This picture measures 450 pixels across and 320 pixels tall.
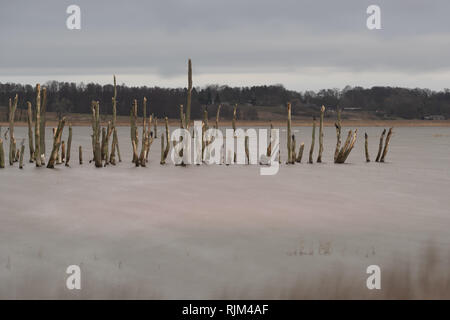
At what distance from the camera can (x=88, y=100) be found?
133875 millimetres

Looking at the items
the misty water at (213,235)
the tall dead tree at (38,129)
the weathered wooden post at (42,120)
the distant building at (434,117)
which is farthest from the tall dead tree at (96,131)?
the distant building at (434,117)

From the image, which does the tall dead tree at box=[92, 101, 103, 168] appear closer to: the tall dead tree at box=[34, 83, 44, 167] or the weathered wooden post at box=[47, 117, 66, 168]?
the weathered wooden post at box=[47, 117, 66, 168]

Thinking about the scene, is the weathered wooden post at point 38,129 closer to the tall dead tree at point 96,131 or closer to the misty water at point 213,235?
the misty water at point 213,235

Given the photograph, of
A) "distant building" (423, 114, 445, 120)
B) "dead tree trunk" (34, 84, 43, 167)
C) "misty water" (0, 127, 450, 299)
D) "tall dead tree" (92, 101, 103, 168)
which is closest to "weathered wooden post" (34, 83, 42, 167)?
"dead tree trunk" (34, 84, 43, 167)

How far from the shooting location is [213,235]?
8727 mm

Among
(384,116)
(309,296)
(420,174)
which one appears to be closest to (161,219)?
(309,296)

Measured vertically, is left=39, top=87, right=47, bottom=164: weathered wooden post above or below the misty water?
above

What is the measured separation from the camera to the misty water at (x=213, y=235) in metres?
6.24

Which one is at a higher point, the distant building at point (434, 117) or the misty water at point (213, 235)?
the distant building at point (434, 117)

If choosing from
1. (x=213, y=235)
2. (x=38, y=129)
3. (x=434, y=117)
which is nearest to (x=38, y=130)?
(x=38, y=129)

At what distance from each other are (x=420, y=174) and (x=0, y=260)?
1708cm

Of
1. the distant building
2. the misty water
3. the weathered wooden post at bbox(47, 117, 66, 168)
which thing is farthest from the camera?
the distant building

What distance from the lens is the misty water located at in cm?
624

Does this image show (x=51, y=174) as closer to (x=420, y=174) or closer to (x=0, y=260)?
(x=0, y=260)
